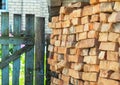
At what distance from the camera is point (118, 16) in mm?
3652

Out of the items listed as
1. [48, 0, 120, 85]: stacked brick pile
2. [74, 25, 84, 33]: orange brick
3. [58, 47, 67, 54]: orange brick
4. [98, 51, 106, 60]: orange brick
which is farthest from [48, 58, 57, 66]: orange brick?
[98, 51, 106, 60]: orange brick

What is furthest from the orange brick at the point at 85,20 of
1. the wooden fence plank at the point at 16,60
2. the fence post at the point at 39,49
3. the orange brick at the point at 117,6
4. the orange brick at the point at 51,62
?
the wooden fence plank at the point at 16,60

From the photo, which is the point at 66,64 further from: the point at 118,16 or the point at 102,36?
the point at 118,16

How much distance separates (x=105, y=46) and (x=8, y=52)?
203cm

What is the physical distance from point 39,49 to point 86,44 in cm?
149

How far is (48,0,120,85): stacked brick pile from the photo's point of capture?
3746mm

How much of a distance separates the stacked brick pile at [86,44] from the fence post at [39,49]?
0.30m

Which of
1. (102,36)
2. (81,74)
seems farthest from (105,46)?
(81,74)

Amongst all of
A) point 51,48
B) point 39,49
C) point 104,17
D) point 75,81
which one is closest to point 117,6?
point 104,17

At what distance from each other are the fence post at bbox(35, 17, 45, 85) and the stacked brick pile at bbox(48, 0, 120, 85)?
30cm

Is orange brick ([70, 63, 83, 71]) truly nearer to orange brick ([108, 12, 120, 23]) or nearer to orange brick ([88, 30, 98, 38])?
orange brick ([88, 30, 98, 38])

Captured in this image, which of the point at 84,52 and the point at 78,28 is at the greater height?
the point at 78,28

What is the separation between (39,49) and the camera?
5.57 metres

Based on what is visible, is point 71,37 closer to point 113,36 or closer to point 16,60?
point 113,36
